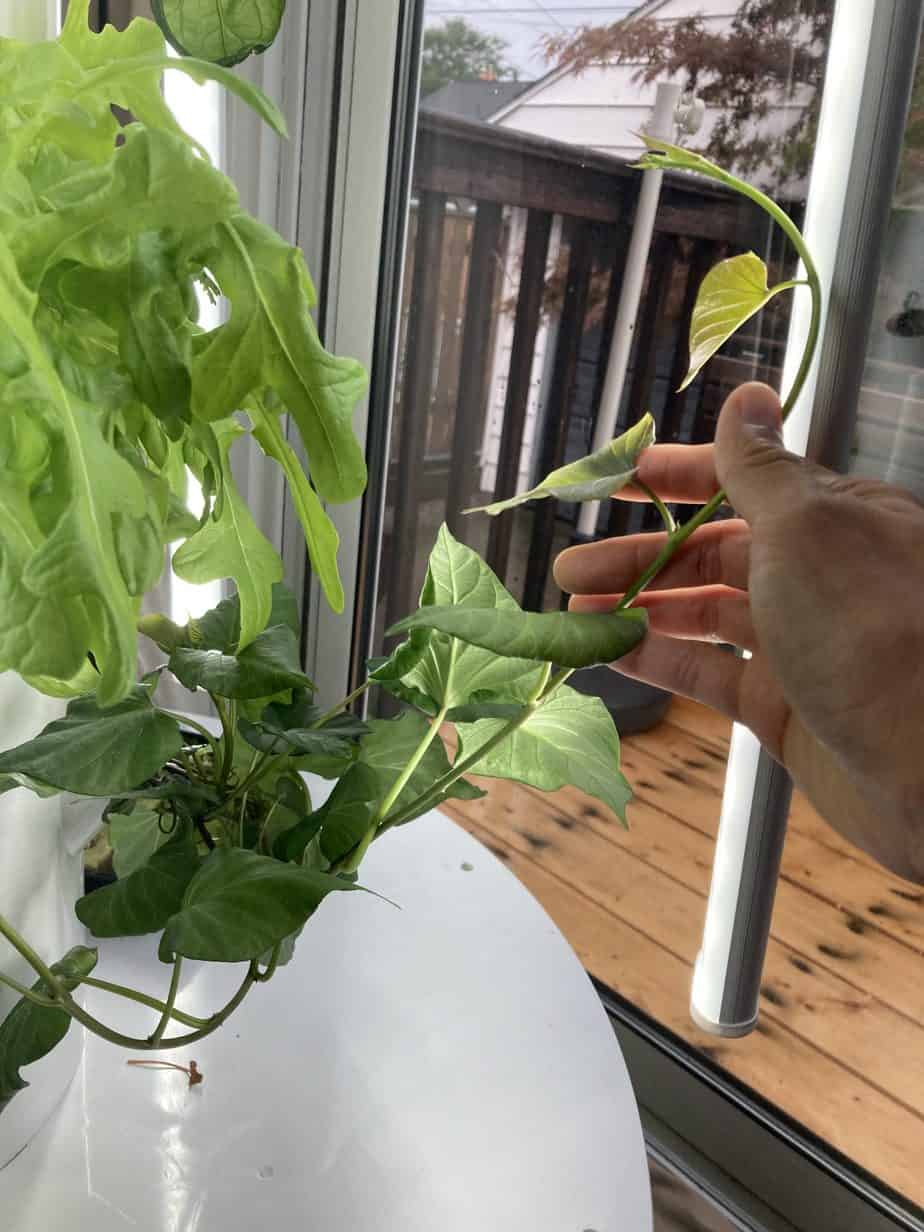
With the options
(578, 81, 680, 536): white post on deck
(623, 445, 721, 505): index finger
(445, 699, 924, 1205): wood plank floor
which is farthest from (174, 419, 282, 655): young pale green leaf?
(445, 699, 924, 1205): wood plank floor

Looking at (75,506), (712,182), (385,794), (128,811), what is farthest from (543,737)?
(712,182)

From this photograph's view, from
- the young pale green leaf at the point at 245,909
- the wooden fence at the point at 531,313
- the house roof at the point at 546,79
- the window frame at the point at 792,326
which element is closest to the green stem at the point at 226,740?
the young pale green leaf at the point at 245,909

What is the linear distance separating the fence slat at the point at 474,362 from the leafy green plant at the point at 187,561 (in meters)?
0.94

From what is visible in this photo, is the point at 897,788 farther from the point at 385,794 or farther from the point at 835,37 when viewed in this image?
the point at 835,37

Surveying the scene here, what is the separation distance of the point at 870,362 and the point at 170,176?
0.69 m

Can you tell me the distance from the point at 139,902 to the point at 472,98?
118cm

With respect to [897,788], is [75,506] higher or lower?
higher

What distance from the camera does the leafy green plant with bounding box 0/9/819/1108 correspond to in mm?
276

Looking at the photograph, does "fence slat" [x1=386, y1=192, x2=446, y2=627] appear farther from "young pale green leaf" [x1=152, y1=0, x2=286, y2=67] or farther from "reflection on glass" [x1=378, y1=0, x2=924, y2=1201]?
"young pale green leaf" [x1=152, y1=0, x2=286, y2=67]

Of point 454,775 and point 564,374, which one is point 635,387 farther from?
point 454,775

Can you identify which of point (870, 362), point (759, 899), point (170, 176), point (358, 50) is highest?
point (358, 50)

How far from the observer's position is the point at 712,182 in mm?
1067

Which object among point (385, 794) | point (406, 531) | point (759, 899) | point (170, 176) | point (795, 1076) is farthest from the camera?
point (406, 531)

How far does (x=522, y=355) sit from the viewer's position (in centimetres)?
153
